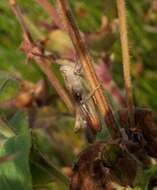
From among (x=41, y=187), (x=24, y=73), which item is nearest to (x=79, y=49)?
(x=41, y=187)

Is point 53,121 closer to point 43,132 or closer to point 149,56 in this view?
point 43,132

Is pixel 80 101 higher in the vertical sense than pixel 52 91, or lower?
higher

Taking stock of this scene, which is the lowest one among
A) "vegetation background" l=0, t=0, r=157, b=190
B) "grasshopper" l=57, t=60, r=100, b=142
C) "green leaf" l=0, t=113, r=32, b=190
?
"vegetation background" l=0, t=0, r=157, b=190

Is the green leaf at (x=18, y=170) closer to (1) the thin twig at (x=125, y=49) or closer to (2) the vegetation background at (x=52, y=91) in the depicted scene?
(2) the vegetation background at (x=52, y=91)

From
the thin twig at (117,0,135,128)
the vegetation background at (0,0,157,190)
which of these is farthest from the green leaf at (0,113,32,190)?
the thin twig at (117,0,135,128)

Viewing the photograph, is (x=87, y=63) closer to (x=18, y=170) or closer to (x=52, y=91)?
(x=18, y=170)

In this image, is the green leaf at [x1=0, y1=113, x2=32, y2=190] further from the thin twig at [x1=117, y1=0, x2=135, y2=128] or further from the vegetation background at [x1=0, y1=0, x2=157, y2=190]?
the thin twig at [x1=117, y1=0, x2=135, y2=128]

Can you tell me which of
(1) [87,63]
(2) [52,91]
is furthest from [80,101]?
(2) [52,91]
